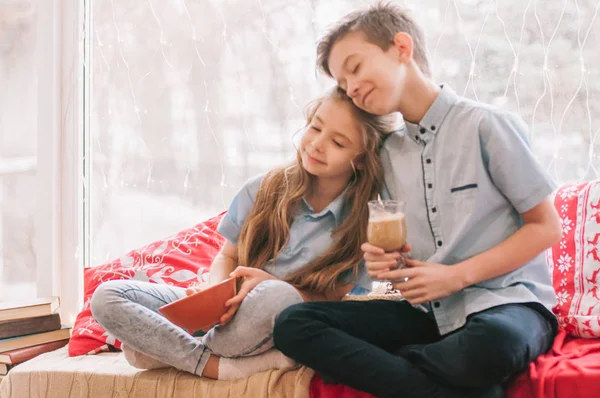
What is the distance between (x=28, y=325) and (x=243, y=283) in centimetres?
92

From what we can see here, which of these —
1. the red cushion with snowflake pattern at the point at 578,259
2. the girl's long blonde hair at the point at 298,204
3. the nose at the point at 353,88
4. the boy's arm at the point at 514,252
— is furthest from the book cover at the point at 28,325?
the red cushion with snowflake pattern at the point at 578,259

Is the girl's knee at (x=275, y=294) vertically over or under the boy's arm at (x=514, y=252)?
under

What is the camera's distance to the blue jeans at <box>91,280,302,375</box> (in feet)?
4.78

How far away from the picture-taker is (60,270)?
2.50m

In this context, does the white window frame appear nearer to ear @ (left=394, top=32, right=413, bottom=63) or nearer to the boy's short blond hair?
the boy's short blond hair

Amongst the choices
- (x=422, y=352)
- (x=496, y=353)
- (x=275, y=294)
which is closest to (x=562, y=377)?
(x=496, y=353)

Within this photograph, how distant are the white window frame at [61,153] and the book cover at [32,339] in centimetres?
34

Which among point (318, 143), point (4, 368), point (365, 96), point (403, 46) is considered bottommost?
point (4, 368)

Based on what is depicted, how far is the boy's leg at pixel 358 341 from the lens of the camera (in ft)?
4.12

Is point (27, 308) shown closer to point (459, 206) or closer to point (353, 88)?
point (353, 88)

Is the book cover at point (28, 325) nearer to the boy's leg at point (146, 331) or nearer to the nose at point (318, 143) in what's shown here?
the boy's leg at point (146, 331)

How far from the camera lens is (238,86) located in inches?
90.9

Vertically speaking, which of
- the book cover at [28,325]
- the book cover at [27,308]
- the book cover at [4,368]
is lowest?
the book cover at [4,368]

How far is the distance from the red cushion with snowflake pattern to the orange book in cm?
81
